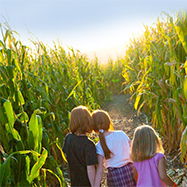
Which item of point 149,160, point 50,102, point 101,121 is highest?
point 50,102

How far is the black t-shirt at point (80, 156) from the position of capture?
202cm

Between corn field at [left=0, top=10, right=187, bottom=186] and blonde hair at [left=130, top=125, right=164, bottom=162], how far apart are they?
0.38 meters

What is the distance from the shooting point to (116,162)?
2070 millimetres

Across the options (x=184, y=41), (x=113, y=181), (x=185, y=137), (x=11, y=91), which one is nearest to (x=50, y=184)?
(x=113, y=181)

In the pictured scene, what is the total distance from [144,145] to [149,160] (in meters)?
0.12

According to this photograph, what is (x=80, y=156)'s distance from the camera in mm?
2072

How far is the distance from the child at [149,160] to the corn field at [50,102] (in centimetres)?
40

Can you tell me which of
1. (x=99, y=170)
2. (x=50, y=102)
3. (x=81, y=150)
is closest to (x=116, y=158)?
(x=99, y=170)

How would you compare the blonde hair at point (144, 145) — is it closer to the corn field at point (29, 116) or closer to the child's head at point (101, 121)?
the child's head at point (101, 121)

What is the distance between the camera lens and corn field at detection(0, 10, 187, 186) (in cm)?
185

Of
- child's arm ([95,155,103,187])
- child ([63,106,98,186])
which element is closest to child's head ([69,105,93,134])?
child ([63,106,98,186])

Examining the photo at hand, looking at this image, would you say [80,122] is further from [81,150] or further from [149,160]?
[149,160]

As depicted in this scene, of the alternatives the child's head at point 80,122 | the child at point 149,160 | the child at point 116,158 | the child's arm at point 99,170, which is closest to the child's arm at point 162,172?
the child at point 149,160

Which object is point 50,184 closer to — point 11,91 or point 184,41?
point 11,91
